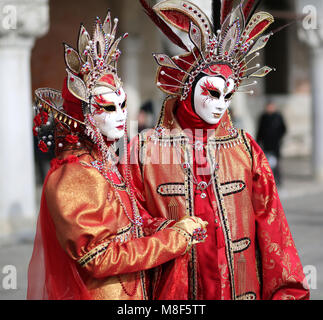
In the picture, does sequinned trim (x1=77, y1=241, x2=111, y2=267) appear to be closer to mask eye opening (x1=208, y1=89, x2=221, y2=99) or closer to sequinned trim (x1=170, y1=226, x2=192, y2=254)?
sequinned trim (x1=170, y1=226, x2=192, y2=254)

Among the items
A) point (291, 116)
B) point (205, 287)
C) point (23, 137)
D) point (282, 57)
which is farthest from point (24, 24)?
point (282, 57)

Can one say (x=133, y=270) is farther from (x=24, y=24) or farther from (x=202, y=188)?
(x=24, y=24)

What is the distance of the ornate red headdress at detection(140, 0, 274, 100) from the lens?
285 centimetres

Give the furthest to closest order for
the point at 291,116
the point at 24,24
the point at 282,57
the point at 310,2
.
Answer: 1. the point at 282,57
2. the point at 291,116
3. the point at 310,2
4. the point at 24,24

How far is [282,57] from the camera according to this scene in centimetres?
1755

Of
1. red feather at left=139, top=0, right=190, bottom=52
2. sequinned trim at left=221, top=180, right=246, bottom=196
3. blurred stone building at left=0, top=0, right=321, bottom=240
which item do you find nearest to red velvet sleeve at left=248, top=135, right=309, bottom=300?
sequinned trim at left=221, top=180, right=246, bottom=196

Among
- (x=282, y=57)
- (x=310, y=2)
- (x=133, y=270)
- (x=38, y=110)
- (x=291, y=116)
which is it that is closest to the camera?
(x=133, y=270)

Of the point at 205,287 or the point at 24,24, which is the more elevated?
the point at 24,24

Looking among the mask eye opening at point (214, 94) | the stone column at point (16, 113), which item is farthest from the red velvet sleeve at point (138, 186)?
the stone column at point (16, 113)

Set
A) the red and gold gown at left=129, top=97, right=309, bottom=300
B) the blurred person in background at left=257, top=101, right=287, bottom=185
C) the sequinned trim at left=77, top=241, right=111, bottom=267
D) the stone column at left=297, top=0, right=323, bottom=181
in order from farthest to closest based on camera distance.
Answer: the stone column at left=297, top=0, right=323, bottom=181 → the blurred person in background at left=257, top=101, right=287, bottom=185 → the red and gold gown at left=129, top=97, right=309, bottom=300 → the sequinned trim at left=77, top=241, right=111, bottom=267

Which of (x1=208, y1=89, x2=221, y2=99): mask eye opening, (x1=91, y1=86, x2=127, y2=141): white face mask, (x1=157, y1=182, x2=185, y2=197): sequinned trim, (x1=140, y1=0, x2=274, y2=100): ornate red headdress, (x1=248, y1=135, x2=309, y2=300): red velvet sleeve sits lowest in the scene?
(x1=248, y1=135, x2=309, y2=300): red velvet sleeve

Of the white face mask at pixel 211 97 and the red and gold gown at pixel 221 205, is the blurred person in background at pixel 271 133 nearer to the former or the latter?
the red and gold gown at pixel 221 205

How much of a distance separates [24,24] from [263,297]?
4612 mm

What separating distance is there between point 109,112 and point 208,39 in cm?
64
